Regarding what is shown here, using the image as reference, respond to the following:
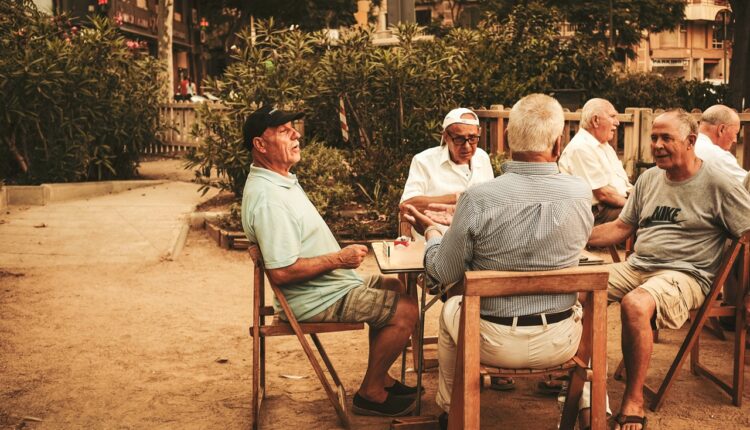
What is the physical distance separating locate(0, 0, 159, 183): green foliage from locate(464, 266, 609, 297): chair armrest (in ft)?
30.5

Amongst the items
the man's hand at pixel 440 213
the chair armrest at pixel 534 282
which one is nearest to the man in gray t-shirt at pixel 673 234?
the chair armrest at pixel 534 282

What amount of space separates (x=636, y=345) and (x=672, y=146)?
1092 mm

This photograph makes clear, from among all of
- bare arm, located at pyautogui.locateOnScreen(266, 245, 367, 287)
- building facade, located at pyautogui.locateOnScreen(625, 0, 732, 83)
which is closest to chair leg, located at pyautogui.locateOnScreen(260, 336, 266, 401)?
bare arm, located at pyautogui.locateOnScreen(266, 245, 367, 287)

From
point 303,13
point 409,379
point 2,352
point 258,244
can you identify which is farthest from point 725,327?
point 303,13

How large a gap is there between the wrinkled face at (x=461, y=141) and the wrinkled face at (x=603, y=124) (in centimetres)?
127

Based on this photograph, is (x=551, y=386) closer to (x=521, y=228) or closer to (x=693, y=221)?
(x=693, y=221)

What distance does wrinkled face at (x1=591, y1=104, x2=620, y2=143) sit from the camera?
6.46 meters

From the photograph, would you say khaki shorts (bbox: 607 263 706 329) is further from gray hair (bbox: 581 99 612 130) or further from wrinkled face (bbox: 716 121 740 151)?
gray hair (bbox: 581 99 612 130)

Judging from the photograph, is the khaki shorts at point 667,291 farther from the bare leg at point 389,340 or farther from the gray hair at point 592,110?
the gray hair at point 592,110

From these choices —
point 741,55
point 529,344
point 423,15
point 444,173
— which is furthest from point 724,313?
point 423,15

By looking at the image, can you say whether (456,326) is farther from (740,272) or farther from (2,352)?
(2,352)

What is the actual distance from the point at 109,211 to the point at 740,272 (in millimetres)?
8036

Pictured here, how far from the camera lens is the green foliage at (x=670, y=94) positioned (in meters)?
17.9

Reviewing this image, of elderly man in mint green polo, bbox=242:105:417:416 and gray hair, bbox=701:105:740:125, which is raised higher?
gray hair, bbox=701:105:740:125
